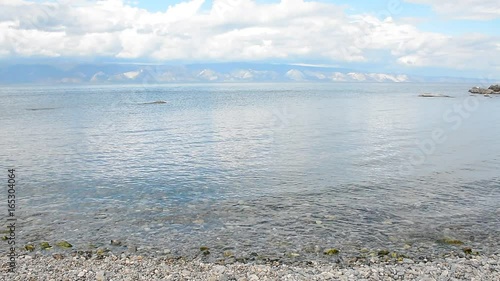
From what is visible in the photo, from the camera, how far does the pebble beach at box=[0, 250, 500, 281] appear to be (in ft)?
43.2

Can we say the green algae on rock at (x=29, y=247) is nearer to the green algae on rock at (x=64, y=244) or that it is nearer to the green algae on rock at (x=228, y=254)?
the green algae on rock at (x=64, y=244)

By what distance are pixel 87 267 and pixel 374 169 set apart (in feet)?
72.2

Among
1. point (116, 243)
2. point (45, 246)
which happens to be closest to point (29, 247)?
point (45, 246)

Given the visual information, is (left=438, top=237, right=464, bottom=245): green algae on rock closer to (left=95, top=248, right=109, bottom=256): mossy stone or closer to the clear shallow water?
the clear shallow water

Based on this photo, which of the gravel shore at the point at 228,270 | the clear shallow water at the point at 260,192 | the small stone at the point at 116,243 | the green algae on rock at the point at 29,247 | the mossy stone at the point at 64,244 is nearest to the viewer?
the gravel shore at the point at 228,270

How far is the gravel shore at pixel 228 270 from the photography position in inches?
518

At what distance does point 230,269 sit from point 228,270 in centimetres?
10

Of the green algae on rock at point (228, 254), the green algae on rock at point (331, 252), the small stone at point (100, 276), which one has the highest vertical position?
the small stone at point (100, 276)

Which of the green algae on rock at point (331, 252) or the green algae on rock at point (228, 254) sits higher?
the green algae on rock at point (331, 252)

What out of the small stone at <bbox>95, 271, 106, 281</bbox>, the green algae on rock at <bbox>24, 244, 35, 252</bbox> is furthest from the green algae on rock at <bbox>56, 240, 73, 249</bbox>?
the small stone at <bbox>95, 271, 106, 281</bbox>

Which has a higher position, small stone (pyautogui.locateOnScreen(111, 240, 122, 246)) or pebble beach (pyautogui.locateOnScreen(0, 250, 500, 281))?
pebble beach (pyautogui.locateOnScreen(0, 250, 500, 281))

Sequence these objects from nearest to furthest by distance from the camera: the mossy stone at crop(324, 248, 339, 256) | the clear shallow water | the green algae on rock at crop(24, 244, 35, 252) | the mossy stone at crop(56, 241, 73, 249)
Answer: the mossy stone at crop(324, 248, 339, 256), the green algae on rock at crop(24, 244, 35, 252), the mossy stone at crop(56, 241, 73, 249), the clear shallow water

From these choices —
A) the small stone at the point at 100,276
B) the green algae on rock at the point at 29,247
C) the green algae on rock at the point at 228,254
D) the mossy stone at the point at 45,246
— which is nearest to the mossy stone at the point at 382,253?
the green algae on rock at the point at 228,254

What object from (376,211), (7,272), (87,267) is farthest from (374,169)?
(7,272)
